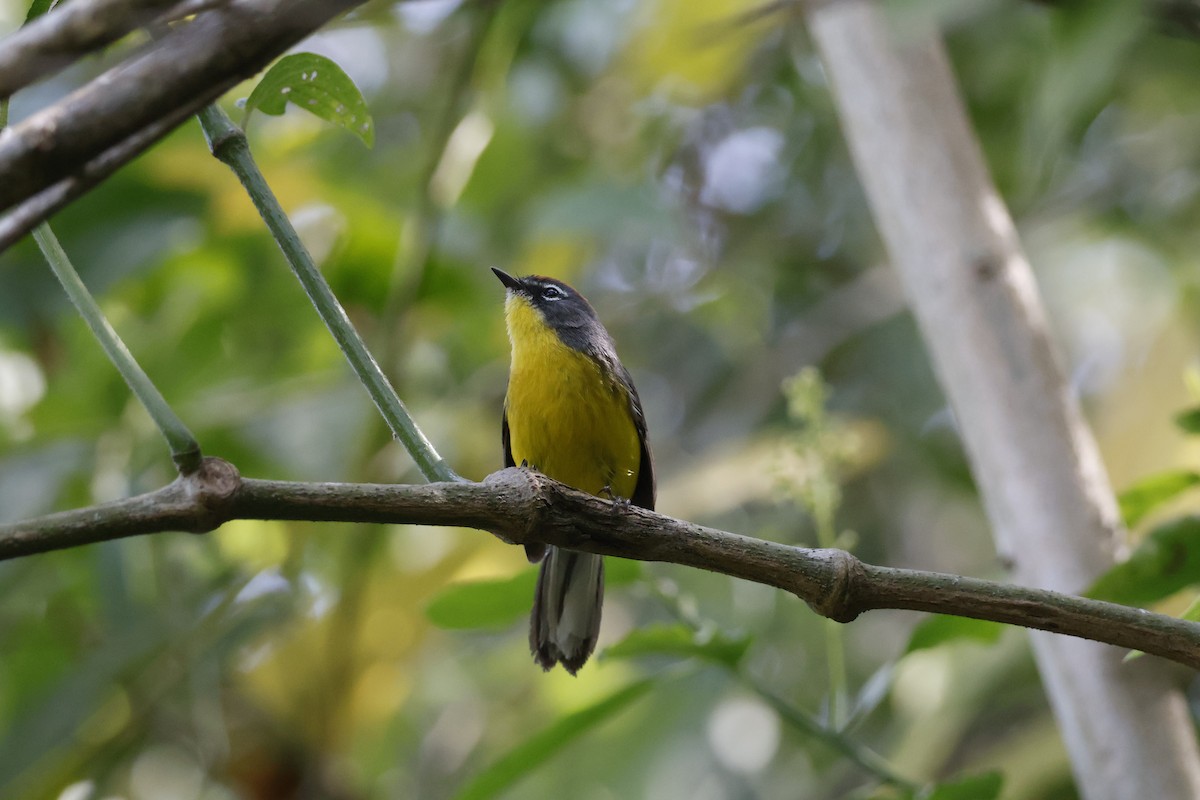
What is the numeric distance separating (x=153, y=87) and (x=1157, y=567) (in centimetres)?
175

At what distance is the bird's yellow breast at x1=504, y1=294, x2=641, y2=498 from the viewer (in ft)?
12.0

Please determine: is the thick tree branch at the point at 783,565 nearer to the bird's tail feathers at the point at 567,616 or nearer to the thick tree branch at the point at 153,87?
the thick tree branch at the point at 153,87

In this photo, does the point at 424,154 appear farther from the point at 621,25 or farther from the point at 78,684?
the point at 78,684

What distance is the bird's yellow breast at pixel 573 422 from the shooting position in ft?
12.0

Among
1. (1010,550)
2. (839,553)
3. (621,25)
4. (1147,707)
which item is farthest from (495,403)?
(839,553)

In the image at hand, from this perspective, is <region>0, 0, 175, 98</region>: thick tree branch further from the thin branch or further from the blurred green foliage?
the blurred green foliage

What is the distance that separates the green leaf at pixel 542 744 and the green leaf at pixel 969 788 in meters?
0.54

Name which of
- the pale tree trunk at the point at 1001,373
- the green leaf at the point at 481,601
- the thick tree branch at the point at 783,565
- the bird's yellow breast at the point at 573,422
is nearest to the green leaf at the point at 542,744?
the green leaf at the point at 481,601

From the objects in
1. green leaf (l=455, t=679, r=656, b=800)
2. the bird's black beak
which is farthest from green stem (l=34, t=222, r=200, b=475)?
the bird's black beak

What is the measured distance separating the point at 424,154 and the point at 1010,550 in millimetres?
2641

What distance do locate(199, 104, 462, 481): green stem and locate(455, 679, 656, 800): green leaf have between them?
3.36 feet

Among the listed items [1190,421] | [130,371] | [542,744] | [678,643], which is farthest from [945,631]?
[130,371]

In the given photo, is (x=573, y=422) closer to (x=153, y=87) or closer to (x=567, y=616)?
(x=567, y=616)

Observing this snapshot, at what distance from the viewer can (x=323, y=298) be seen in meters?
1.32
